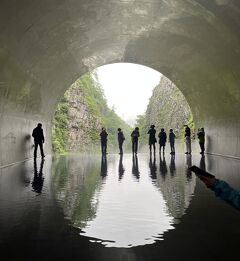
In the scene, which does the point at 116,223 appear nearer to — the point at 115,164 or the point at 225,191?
the point at 225,191

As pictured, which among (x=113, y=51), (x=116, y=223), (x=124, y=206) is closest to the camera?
(x=116, y=223)

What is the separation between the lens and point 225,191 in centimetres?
260

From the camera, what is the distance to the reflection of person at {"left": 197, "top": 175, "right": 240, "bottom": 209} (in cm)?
255

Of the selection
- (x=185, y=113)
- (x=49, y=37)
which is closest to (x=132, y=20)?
(x=49, y=37)

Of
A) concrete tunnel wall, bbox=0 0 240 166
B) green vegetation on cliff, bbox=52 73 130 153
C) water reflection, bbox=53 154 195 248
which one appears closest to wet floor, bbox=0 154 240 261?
water reflection, bbox=53 154 195 248

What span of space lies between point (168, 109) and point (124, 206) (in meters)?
49.0

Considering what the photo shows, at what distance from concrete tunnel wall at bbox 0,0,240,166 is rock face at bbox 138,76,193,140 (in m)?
20.9

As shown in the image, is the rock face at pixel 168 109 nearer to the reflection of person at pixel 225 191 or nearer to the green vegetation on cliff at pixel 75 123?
the green vegetation on cliff at pixel 75 123

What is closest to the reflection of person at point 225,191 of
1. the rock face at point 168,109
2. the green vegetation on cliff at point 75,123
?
the green vegetation on cliff at point 75,123

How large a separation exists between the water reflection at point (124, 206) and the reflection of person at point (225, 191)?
1969mm

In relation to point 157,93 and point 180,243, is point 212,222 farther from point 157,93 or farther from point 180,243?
point 157,93

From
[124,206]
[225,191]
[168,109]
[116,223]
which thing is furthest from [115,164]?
[168,109]

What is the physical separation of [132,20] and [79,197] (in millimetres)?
10073

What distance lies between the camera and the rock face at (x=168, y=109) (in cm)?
4881
